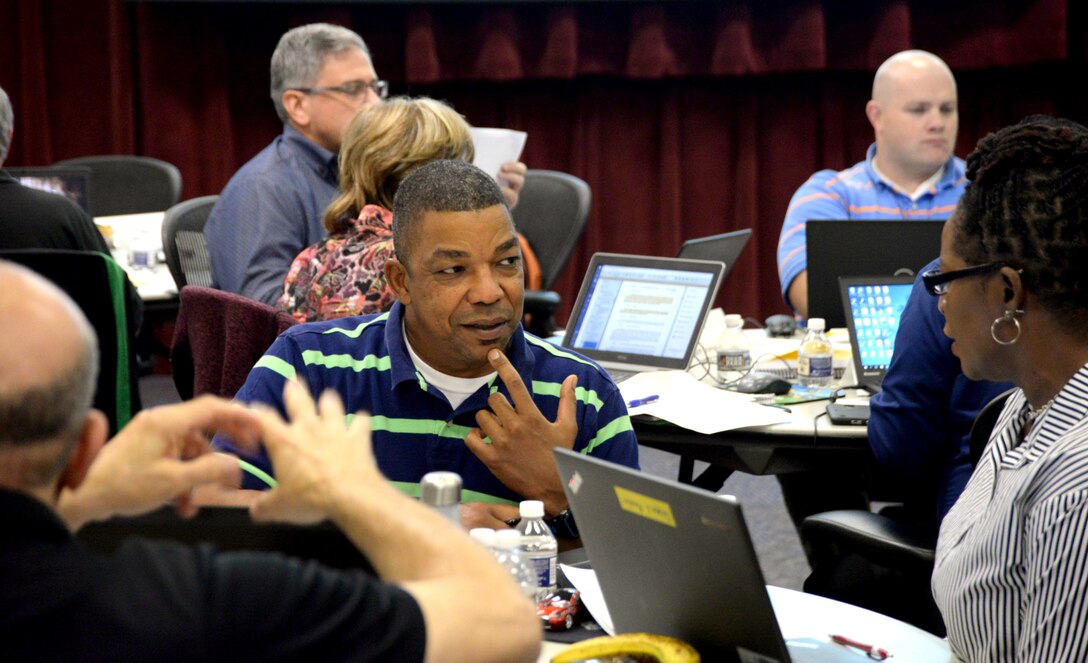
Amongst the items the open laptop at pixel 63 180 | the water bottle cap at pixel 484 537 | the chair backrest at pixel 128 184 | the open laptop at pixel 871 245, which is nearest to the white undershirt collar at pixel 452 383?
the water bottle cap at pixel 484 537

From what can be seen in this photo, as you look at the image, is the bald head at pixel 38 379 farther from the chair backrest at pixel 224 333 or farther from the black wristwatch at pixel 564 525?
the chair backrest at pixel 224 333

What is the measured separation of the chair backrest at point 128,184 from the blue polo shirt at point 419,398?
Answer: 12.1 feet

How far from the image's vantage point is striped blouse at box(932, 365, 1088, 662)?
52.9 inches

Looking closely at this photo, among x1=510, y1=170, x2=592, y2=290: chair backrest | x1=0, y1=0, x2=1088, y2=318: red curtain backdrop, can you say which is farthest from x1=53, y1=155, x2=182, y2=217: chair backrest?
x1=510, y1=170, x2=592, y2=290: chair backrest

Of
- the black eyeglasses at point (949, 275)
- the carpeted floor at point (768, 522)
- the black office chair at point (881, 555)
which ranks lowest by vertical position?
the carpeted floor at point (768, 522)

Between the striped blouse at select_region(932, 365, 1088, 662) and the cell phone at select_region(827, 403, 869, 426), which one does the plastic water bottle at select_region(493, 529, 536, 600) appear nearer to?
the striped blouse at select_region(932, 365, 1088, 662)

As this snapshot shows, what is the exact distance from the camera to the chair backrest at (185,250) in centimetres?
354

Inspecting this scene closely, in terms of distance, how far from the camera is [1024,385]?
5.32 ft

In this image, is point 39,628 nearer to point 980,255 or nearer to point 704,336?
point 980,255

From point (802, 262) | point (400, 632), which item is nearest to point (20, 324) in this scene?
point (400, 632)

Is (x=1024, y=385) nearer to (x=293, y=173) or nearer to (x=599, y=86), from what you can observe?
(x=293, y=173)

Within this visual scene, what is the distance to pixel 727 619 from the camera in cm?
132

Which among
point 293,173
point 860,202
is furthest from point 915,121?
point 293,173

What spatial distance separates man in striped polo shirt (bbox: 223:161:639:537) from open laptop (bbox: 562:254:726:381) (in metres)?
1.23
